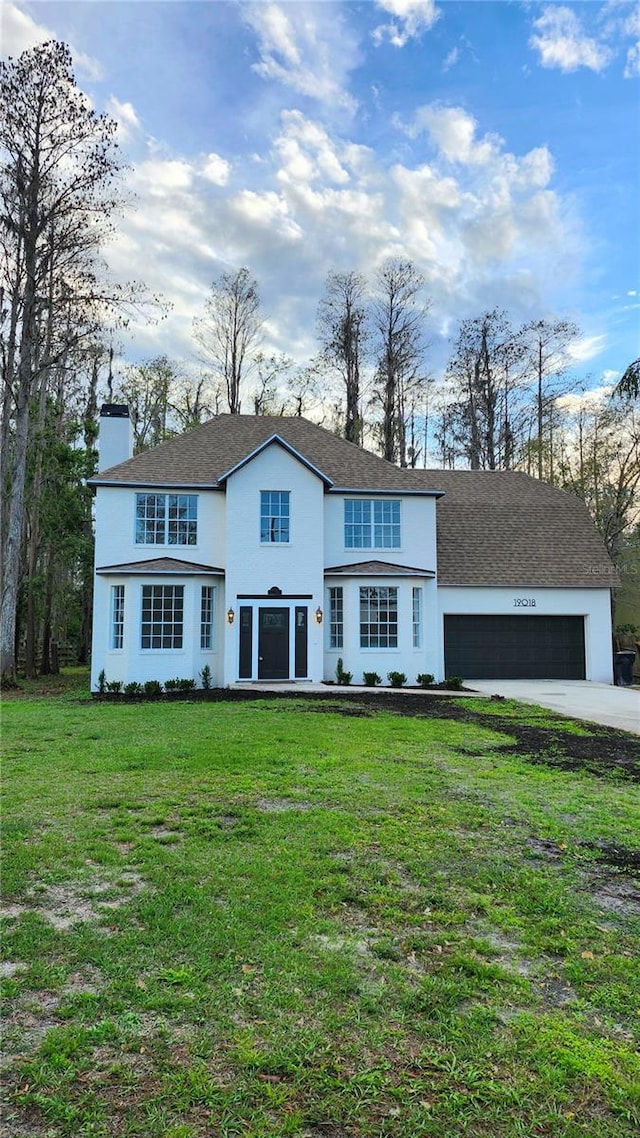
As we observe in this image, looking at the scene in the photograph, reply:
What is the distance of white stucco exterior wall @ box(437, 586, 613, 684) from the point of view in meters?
20.9

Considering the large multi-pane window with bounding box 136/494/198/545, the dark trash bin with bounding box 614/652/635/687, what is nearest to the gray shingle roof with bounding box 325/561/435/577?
the large multi-pane window with bounding box 136/494/198/545

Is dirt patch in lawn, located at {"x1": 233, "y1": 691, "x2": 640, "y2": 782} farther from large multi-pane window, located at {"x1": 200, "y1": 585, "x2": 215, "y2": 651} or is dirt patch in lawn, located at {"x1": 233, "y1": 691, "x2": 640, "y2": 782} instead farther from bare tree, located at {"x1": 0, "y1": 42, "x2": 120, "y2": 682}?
bare tree, located at {"x1": 0, "y1": 42, "x2": 120, "y2": 682}

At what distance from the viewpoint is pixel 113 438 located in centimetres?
2052

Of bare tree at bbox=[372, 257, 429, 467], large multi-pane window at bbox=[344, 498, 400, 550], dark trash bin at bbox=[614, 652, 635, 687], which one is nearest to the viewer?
large multi-pane window at bbox=[344, 498, 400, 550]

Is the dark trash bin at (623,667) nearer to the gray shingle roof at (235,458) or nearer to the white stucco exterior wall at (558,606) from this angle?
the white stucco exterior wall at (558,606)

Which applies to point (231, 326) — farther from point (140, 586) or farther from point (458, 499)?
point (140, 586)

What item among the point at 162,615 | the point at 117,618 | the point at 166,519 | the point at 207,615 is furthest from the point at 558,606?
the point at 117,618

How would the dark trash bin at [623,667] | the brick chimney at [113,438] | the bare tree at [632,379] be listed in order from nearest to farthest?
the bare tree at [632,379]
the dark trash bin at [623,667]
the brick chimney at [113,438]

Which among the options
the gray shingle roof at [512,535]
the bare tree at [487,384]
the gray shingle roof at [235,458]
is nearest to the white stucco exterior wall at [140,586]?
the gray shingle roof at [235,458]

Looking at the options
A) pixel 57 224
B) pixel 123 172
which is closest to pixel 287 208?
pixel 123 172

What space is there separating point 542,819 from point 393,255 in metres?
30.8

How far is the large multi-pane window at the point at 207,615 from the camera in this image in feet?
61.0

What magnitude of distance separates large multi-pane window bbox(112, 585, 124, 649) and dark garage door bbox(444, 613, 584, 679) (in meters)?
10.2

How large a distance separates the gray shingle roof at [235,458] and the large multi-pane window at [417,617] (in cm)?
324
